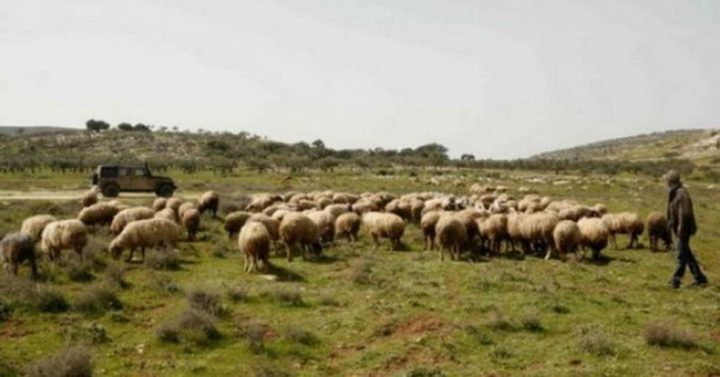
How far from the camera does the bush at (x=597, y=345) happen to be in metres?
10.5

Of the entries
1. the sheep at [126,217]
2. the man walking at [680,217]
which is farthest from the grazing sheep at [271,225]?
the man walking at [680,217]

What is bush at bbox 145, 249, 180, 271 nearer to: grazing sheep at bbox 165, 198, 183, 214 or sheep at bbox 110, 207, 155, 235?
sheep at bbox 110, 207, 155, 235

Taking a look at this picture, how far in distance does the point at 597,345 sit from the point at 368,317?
4575 mm

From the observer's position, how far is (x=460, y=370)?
33.1 feet

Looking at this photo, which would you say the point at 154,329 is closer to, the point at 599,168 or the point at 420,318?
the point at 420,318

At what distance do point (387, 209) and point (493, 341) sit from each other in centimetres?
1833

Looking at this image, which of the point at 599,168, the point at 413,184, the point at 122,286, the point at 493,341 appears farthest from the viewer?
the point at 599,168

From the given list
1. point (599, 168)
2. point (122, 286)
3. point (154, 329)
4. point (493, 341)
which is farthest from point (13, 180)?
point (599, 168)

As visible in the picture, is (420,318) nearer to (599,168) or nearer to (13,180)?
(13,180)

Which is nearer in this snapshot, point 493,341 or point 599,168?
point 493,341

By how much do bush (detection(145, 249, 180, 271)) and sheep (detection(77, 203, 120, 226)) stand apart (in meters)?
8.00

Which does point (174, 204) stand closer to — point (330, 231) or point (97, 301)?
point (330, 231)

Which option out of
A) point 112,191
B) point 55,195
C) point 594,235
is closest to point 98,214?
point 112,191

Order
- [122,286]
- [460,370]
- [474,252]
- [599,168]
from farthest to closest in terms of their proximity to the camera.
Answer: [599,168], [474,252], [122,286], [460,370]
